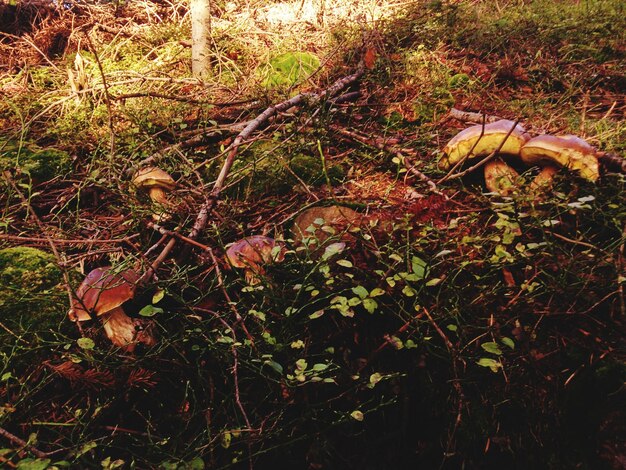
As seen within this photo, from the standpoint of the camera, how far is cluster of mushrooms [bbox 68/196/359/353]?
1575 millimetres

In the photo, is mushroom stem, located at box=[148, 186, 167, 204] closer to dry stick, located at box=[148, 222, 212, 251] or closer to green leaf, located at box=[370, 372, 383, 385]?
dry stick, located at box=[148, 222, 212, 251]

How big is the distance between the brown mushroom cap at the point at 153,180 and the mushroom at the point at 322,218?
3.24ft

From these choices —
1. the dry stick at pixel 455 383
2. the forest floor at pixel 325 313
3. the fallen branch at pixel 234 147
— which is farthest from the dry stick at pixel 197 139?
the dry stick at pixel 455 383

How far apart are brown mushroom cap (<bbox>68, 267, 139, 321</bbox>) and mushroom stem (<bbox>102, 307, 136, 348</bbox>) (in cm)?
4

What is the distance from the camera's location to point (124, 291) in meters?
1.63

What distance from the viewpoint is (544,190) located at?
1.96 meters

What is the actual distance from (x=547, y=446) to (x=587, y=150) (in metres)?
1.47

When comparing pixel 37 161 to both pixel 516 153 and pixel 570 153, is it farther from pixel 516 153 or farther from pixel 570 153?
pixel 570 153

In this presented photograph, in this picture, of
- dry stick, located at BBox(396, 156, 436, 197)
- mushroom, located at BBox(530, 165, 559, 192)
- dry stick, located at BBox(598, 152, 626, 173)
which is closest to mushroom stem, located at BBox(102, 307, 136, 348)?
dry stick, located at BBox(396, 156, 436, 197)

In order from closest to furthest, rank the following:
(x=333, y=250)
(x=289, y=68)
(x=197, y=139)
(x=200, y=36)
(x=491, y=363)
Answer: (x=491, y=363) → (x=333, y=250) → (x=197, y=139) → (x=200, y=36) → (x=289, y=68)

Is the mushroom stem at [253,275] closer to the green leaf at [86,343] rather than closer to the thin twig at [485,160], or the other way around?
the green leaf at [86,343]

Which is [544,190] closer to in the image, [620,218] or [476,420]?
[620,218]

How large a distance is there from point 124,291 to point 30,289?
0.54m

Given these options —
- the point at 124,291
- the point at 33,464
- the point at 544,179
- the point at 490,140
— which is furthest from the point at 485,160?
the point at 33,464
